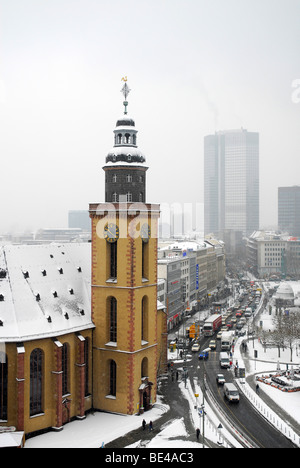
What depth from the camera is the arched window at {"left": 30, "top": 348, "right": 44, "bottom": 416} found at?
169 feet

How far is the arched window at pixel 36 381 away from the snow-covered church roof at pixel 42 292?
2026mm

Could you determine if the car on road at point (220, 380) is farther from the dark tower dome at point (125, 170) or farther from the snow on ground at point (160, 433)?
the dark tower dome at point (125, 170)

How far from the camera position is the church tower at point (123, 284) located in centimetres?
5722

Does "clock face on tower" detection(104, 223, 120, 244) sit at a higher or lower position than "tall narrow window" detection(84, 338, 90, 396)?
higher

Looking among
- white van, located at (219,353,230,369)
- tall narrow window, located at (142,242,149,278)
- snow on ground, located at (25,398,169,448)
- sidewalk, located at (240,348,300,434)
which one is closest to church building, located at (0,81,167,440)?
tall narrow window, located at (142,242,149,278)

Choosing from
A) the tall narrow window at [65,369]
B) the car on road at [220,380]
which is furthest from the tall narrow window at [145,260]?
the car on road at [220,380]

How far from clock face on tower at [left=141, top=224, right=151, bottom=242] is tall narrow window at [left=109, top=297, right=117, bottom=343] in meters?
7.57

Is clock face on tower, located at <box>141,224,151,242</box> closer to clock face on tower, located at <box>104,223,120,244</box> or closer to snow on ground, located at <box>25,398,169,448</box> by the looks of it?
clock face on tower, located at <box>104,223,120,244</box>

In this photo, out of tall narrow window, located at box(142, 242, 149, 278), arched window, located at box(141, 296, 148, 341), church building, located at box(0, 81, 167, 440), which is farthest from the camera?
tall narrow window, located at box(142, 242, 149, 278)

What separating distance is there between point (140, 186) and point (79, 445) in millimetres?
27444

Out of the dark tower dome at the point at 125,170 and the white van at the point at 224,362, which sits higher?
the dark tower dome at the point at 125,170

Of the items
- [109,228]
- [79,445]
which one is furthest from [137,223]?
[79,445]

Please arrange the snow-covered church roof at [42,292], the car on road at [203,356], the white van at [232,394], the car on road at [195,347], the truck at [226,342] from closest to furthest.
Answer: the snow-covered church roof at [42,292] → the white van at [232,394] → the car on road at [203,356] → the car on road at [195,347] → the truck at [226,342]
